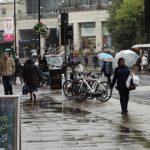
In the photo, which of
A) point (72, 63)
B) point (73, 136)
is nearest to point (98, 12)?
point (72, 63)

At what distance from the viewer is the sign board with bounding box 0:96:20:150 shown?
8.06 m

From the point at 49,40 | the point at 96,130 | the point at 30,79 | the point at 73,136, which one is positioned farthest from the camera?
the point at 49,40

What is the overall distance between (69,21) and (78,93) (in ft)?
224

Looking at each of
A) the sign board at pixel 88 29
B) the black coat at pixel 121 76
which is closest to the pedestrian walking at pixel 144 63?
the black coat at pixel 121 76

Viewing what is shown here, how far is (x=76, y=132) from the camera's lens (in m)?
13.0

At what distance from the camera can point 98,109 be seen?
60.7 ft

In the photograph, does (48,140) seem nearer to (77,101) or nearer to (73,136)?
(73,136)

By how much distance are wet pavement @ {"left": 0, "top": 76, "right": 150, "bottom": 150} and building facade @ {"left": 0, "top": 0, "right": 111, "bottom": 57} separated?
64.2 meters

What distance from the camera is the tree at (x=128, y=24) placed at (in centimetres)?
6331

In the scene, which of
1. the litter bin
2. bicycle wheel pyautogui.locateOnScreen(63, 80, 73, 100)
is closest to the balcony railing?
the litter bin

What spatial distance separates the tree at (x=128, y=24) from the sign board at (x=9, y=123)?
5445 centimetres

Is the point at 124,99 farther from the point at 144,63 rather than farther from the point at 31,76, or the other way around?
the point at 144,63

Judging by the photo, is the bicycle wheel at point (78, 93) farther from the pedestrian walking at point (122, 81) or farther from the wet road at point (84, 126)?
Answer: the pedestrian walking at point (122, 81)

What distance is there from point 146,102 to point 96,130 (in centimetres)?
762
